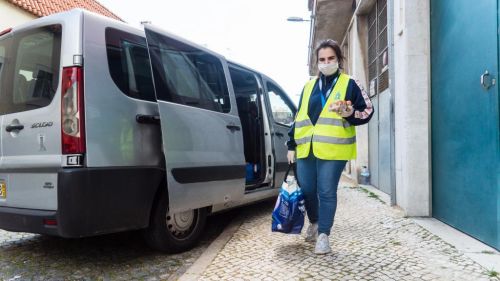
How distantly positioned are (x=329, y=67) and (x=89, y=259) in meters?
2.67

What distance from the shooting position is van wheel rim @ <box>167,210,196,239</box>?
12.4ft

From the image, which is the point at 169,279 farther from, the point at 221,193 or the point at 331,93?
the point at 331,93

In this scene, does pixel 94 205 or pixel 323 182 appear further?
pixel 323 182

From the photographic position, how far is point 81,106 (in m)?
3.04

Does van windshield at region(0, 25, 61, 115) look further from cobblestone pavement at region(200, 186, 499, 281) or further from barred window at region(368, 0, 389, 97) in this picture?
barred window at region(368, 0, 389, 97)

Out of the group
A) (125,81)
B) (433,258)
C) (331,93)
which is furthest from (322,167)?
(125,81)

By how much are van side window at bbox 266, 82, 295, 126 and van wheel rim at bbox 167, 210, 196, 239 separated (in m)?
2.39

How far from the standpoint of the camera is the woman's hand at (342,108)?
10.8ft

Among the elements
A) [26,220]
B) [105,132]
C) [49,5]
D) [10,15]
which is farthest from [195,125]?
[49,5]

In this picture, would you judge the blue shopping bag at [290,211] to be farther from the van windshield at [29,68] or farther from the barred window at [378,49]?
the barred window at [378,49]

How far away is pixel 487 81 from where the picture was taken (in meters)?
3.45

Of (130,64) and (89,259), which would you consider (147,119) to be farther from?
(89,259)

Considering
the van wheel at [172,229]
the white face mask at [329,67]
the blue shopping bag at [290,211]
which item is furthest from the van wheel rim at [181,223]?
the white face mask at [329,67]

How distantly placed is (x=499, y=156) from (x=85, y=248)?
369 centimetres
